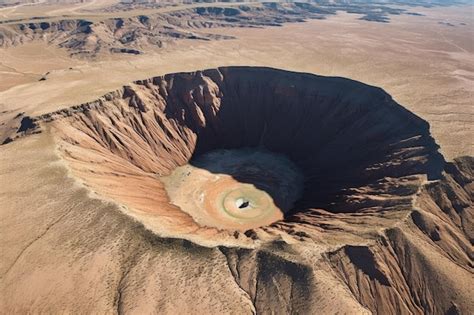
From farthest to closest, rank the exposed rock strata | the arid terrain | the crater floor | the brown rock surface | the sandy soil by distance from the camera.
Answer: the exposed rock strata → the sandy soil → the crater floor → the arid terrain → the brown rock surface

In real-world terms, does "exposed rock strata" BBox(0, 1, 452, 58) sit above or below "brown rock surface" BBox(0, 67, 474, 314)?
below

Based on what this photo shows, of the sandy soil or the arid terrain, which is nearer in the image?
the arid terrain

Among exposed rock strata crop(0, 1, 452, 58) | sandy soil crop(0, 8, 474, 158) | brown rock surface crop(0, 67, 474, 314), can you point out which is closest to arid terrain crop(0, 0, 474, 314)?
brown rock surface crop(0, 67, 474, 314)

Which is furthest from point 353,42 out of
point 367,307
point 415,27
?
point 367,307

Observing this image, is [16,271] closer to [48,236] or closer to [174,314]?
[48,236]

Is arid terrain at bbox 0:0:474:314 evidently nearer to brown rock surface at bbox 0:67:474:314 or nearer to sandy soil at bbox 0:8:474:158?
brown rock surface at bbox 0:67:474:314

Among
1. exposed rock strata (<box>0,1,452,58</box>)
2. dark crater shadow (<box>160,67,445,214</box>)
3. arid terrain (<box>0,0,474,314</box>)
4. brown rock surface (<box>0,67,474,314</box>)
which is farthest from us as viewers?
exposed rock strata (<box>0,1,452,58</box>)

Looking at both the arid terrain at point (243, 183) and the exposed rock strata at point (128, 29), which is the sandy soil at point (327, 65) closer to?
the arid terrain at point (243, 183)
